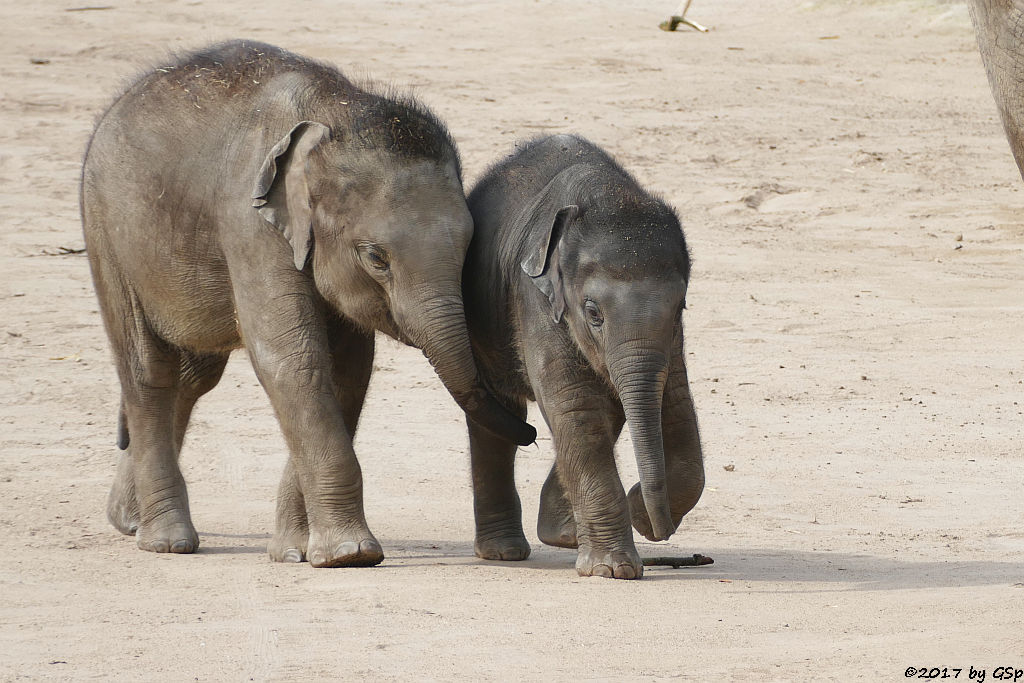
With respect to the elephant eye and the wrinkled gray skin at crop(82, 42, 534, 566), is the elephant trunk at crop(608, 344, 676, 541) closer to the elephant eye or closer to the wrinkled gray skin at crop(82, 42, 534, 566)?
the wrinkled gray skin at crop(82, 42, 534, 566)

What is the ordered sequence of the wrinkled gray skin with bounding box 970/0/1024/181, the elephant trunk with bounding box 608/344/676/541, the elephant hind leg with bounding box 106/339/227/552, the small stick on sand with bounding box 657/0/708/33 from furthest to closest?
the small stick on sand with bounding box 657/0/708/33, the elephant hind leg with bounding box 106/339/227/552, the elephant trunk with bounding box 608/344/676/541, the wrinkled gray skin with bounding box 970/0/1024/181

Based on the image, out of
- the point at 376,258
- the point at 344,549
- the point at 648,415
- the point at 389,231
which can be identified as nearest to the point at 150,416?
the point at 344,549

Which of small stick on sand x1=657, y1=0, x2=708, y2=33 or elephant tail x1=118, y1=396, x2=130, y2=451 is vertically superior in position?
elephant tail x1=118, y1=396, x2=130, y2=451

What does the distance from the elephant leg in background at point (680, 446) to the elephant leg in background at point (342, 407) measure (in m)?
1.44

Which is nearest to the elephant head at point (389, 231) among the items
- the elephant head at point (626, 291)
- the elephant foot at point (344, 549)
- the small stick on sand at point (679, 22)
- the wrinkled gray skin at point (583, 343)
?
the wrinkled gray skin at point (583, 343)

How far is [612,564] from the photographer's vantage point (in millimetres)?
6117

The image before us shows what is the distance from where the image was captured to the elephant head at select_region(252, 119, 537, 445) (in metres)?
6.17

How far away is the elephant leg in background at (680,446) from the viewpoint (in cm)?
617

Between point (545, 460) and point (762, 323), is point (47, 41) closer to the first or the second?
point (762, 323)

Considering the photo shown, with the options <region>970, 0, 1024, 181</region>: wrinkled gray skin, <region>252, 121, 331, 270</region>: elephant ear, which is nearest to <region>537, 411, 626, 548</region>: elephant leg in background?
<region>252, 121, 331, 270</region>: elephant ear

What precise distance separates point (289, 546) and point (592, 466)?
144cm

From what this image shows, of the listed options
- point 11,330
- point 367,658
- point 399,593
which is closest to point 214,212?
point 399,593

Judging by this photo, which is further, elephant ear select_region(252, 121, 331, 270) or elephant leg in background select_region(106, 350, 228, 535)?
elephant leg in background select_region(106, 350, 228, 535)

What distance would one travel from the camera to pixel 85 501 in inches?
317
